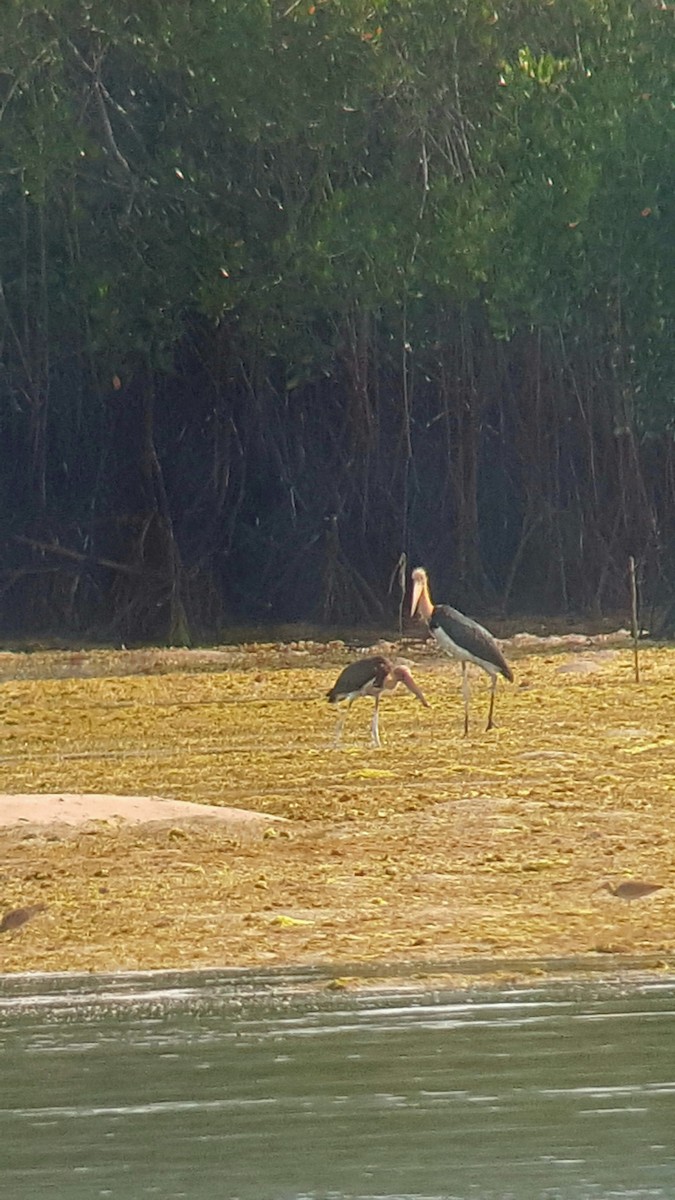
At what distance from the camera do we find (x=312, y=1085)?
6.16m

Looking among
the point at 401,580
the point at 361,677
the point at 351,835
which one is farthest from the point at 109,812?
the point at 401,580

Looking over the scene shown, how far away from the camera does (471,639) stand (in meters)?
15.8

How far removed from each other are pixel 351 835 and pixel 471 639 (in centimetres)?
522

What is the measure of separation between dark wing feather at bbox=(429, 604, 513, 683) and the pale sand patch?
438 centimetres

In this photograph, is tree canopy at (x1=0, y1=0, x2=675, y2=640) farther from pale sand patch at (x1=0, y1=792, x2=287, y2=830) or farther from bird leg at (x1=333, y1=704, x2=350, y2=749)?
pale sand patch at (x1=0, y1=792, x2=287, y2=830)

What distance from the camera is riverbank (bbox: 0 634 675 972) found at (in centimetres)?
860

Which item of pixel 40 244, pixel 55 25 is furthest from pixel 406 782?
pixel 40 244

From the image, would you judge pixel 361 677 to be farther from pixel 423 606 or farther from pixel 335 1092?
pixel 335 1092

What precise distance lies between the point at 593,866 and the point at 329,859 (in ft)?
3.49

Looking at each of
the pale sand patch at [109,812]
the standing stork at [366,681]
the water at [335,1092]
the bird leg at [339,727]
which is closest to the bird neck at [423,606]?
the bird leg at [339,727]

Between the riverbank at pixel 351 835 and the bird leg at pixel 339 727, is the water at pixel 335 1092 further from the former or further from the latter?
the bird leg at pixel 339 727

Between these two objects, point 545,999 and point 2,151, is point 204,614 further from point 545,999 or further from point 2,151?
point 545,999

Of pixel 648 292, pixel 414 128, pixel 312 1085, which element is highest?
pixel 414 128

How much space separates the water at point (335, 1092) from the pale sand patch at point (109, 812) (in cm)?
313
